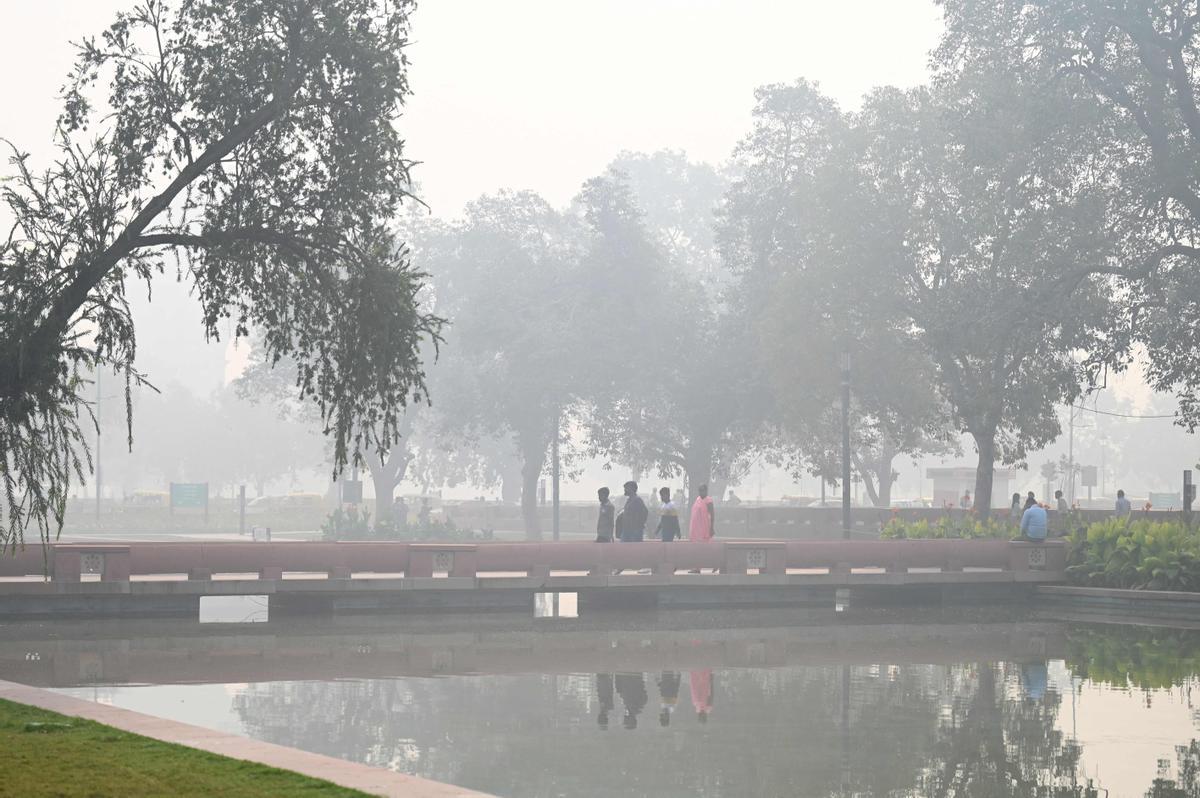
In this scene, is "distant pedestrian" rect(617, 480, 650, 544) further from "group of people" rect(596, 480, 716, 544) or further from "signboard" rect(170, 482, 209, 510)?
"signboard" rect(170, 482, 209, 510)

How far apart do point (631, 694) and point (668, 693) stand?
1.31 feet

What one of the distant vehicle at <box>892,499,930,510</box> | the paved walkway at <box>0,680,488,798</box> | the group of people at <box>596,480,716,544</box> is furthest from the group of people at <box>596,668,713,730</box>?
the distant vehicle at <box>892,499,930,510</box>

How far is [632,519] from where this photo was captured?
29.0 meters

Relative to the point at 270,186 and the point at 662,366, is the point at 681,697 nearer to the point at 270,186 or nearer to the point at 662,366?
the point at 270,186

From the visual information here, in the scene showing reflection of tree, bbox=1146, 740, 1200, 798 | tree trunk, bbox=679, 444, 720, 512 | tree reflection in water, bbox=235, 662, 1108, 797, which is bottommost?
tree reflection in water, bbox=235, 662, 1108, 797

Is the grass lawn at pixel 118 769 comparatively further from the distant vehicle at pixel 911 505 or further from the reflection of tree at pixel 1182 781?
the distant vehicle at pixel 911 505

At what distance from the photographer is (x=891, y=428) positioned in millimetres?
47750

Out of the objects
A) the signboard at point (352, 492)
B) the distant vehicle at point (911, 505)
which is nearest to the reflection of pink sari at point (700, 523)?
the distant vehicle at point (911, 505)

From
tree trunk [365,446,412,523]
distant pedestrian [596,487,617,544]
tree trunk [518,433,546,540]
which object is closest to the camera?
distant pedestrian [596,487,617,544]

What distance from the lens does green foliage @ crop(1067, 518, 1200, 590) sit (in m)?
27.9

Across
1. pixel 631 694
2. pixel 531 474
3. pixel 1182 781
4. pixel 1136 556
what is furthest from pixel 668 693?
pixel 531 474

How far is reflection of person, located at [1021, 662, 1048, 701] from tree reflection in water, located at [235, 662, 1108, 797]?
0.07m

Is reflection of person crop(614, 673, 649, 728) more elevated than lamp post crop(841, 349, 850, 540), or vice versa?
lamp post crop(841, 349, 850, 540)

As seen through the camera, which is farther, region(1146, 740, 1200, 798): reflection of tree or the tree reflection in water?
the tree reflection in water
